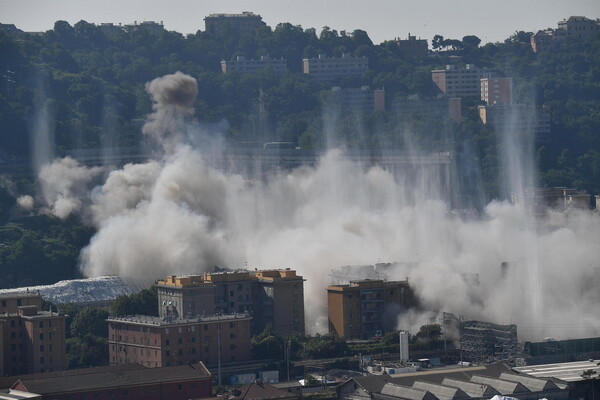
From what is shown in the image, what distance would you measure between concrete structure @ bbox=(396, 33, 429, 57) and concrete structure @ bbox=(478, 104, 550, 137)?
1712 cm

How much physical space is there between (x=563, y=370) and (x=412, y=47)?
77.4m

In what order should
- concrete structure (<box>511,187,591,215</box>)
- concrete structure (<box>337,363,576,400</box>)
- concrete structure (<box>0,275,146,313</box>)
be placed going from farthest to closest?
concrete structure (<box>511,187,591,215</box>)
concrete structure (<box>0,275,146,313</box>)
concrete structure (<box>337,363,576,400</box>)

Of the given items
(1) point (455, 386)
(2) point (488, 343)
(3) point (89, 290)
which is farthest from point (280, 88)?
(1) point (455, 386)

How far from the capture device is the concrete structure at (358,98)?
106m

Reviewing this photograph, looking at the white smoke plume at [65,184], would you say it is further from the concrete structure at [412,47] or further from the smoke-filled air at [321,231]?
the concrete structure at [412,47]

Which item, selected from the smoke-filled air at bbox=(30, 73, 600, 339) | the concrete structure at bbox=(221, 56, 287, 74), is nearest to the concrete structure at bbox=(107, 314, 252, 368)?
the smoke-filled air at bbox=(30, 73, 600, 339)

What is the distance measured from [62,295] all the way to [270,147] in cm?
3076

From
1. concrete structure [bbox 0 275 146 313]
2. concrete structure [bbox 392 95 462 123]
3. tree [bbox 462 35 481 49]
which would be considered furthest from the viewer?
tree [bbox 462 35 481 49]

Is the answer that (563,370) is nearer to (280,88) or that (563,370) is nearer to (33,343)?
(33,343)

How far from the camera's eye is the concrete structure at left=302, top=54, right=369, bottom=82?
11469cm

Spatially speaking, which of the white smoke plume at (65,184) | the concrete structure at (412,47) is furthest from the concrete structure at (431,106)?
the white smoke plume at (65,184)

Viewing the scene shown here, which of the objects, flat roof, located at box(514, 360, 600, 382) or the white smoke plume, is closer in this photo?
flat roof, located at box(514, 360, 600, 382)

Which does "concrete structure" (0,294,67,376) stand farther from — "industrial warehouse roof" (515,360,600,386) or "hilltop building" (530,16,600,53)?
"hilltop building" (530,16,600,53)

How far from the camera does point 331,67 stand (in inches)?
4542
